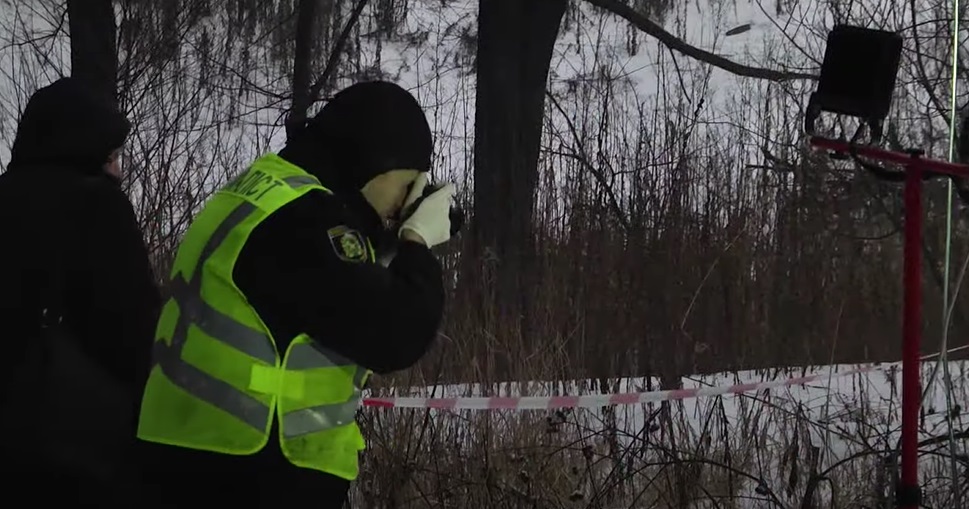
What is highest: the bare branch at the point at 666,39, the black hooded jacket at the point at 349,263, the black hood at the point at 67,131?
the bare branch at the point at 666,39

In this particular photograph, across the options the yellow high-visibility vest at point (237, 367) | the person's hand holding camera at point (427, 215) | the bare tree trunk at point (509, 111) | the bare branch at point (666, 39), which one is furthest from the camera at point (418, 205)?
the bare branch at point (666, 39)

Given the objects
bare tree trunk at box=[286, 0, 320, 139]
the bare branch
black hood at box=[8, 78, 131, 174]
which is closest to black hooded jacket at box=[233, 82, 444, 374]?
black hood at box=[8, 78, 131, 174]

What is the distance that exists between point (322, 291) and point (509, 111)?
4.89m

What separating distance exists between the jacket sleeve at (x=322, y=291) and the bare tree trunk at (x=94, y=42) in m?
5.32

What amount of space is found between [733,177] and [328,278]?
14.2ft

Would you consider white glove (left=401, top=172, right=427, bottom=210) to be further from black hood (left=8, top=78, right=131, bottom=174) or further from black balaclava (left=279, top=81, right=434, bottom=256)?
→ black hood (left=8, top=78, right=131, bottom=174)

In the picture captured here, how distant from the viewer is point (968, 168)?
237 centimetres

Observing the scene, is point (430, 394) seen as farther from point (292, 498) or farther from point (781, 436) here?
point (292, 498)

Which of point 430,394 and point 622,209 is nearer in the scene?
point 430,394

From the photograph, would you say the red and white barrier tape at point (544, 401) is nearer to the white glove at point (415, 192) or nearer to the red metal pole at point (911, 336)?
the red metal pole at point (911, 336)

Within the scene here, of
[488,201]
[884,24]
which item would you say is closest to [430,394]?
[488,201]

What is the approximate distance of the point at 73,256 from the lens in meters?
2.28

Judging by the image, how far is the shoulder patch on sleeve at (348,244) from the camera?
1.67 m

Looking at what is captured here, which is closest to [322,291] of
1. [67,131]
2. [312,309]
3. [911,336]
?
[312,309]
